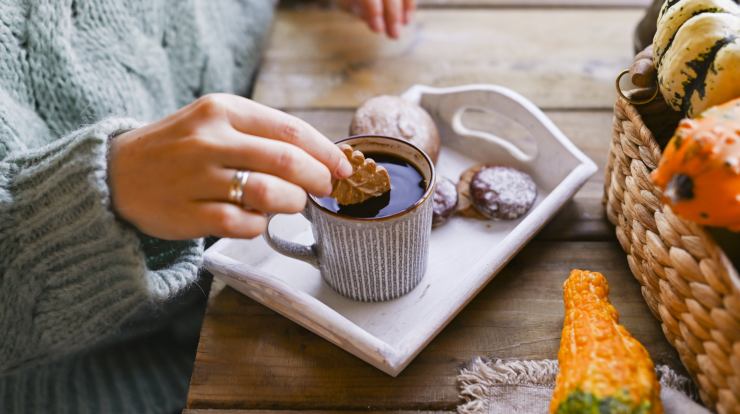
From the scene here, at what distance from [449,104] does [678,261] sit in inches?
19.1

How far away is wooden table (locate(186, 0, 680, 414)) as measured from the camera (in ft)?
2.45

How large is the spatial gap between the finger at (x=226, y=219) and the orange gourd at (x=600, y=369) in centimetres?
35

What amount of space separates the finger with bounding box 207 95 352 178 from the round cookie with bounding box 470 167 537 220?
0.29 metres

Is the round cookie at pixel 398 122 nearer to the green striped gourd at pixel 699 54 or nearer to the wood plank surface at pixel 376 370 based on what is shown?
the wood plank surface at pixel 376 370

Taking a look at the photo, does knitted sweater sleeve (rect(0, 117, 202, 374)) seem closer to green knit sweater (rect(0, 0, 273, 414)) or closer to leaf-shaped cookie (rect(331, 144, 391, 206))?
green knit sweater (rect(0, 0, 273, 414))

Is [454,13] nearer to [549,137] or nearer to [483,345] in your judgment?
[549,137]

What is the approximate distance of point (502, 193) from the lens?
0.92m

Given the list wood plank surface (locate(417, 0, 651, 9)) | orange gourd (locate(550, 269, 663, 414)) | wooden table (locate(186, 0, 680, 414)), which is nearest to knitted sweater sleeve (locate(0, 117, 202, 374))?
wooden table (locate(186, 0, 680, 414))

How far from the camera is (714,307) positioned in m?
0.61

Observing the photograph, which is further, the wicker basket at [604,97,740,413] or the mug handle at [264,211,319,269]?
the mug handle at [264,211,319,269]

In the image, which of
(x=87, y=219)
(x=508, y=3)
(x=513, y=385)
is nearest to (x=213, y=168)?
(x=87, y=219)

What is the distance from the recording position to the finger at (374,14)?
122 cm

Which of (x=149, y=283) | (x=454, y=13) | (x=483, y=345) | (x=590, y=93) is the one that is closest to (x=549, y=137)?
(x=590, y=93)

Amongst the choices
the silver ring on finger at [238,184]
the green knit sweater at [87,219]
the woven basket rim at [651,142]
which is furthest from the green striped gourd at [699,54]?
the green knit sweater at [87,219]
